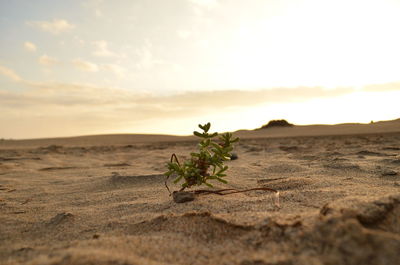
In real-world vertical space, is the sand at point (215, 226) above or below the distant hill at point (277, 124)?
below

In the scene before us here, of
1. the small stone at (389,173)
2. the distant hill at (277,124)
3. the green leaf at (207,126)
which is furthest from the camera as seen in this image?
the distant hill at (277,124)

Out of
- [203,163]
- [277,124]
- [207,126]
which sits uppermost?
[277,124]

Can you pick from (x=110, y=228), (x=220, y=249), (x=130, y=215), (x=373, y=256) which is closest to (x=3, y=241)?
(x=110, y=228)

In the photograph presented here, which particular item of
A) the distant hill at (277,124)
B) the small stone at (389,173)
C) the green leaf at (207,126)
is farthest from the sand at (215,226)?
the distant hill at (277,124)

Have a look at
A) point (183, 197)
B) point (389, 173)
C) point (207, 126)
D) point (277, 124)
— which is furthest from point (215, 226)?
point (277, 124)

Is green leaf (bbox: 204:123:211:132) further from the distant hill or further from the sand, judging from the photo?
the distant hill

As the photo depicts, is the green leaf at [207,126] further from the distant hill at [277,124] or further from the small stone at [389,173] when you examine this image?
the distant hill at [277,124]

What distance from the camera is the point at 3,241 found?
5.16ft

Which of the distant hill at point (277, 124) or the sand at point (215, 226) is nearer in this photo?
the sand at point (215, 226)

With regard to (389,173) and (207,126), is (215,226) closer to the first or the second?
(207,126)

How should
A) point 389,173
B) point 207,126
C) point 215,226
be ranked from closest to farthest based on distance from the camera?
1. point 215,226
2. point 207,126
3. point 389,173

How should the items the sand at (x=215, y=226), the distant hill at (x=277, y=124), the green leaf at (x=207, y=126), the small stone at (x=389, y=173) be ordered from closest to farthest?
the sand at (x=215, y=226) < the green leaf at (x=207, y=126) < the small stone at (x=389, y=173) < the distant hill at (x=277, y=124)

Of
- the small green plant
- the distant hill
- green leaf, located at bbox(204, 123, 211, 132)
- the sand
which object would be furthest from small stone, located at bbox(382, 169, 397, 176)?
the distant hill

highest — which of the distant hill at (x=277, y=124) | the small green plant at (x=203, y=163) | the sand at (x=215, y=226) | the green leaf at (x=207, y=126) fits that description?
the distant hill at (x=277, y=124)
